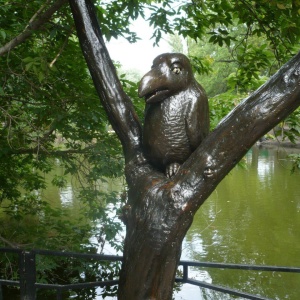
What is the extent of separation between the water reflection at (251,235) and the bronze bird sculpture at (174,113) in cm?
289

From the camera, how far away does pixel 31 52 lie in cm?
342

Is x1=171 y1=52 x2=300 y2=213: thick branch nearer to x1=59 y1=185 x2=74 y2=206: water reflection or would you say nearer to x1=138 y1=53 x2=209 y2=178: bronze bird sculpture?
x1=138 y1=53 x2=209 y2=178: bronze bird sculpture

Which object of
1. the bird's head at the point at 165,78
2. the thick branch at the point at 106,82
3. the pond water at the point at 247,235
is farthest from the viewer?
the pond water at the point at 247,235

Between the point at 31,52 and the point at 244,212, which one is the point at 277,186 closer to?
the point at 244,212

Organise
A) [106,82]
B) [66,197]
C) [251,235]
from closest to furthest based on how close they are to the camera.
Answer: [106,82] → [251,235] → [66,197]

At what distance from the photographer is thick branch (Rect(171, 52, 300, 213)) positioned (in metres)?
1.55

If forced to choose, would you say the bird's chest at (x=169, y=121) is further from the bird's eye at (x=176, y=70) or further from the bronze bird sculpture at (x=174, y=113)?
the bird's eye at (x=176, y=70)

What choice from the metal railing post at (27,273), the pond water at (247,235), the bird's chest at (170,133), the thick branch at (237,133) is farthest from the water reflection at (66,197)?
the thick branch at (237,133)

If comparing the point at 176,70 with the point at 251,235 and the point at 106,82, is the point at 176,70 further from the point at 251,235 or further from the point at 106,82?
the point at 251,235

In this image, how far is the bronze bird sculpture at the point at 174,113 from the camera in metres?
1.74

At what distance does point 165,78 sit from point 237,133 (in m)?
0.39

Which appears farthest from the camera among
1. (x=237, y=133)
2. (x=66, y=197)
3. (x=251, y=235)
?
(x=66, y=197)

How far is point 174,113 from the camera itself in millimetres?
1757

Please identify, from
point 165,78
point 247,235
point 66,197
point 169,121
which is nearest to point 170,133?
point 169,121
